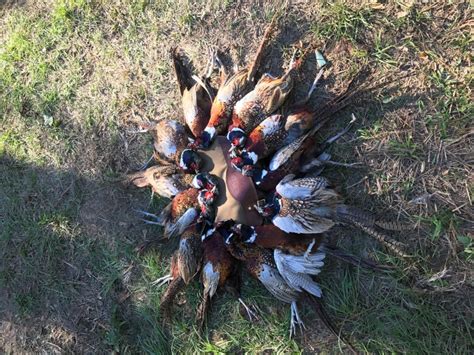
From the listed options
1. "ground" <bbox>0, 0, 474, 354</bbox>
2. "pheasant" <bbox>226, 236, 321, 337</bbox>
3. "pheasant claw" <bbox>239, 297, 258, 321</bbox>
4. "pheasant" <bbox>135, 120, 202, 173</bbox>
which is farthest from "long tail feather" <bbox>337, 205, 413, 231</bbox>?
"pheasant" <bbox>135, 120, 202, 173</bbox>

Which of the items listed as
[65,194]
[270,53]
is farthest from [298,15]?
[65,194]

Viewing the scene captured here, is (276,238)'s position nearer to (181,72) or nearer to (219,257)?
(219,257)

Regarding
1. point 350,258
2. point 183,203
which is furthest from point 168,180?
point 350,258

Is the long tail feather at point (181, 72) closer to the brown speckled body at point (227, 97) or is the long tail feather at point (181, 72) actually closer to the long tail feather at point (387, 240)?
the brown speckled body at point (227, 97)

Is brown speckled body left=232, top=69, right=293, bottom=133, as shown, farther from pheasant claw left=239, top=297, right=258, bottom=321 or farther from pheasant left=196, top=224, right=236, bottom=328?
pheasant claw left=239, top=297, right=258, bottom=321

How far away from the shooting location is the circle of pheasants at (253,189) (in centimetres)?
338

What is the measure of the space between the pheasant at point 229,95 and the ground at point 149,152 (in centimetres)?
19

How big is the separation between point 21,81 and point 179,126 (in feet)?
6.25

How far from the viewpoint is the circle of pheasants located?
338 cm

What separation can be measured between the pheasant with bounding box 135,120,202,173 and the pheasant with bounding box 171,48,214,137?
0.12 meters

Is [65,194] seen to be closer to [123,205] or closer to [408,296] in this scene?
[123,205]

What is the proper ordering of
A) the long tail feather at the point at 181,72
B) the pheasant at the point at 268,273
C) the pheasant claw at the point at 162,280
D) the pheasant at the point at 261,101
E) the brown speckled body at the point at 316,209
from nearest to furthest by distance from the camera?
the brown speckled body at the point at 316,209, the pheasant at the point at 268,273, the pheasant at the point at 261,101, the pheasant claw at the point at 162,280, the long tail feather at the point at 181,72

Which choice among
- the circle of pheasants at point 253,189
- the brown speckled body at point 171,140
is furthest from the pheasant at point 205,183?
the brown speckled body at point 171,140

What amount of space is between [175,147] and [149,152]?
46 cm
